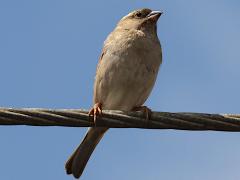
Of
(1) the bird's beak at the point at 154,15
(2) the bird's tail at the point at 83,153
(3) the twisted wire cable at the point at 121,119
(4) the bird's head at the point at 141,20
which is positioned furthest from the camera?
(1) the bird's beak at the point at 154,15

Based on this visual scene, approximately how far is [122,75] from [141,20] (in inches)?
52.2

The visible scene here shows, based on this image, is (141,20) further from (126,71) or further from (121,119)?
(121,119)

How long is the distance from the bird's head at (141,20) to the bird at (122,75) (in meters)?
0.31

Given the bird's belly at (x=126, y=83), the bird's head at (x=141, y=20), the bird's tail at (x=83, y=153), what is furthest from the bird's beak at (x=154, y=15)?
the bird's tail at (x=83, y=153)

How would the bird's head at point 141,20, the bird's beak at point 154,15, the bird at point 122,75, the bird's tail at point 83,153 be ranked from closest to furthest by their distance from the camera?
the bird's tail at point 83,153 < the bird at point 122,75 < the bird's head at point 141,20 < the bird's beak at point 154,15

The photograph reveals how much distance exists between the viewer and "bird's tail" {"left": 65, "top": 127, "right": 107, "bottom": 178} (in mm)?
6914

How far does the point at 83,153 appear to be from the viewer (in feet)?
23.9

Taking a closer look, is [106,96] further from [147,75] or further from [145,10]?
[145,10]

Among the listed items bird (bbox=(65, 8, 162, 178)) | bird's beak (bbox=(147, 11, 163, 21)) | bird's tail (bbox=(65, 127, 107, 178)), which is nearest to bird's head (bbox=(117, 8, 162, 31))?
Result: bird's beak (bbox=(147, 11, 163, 21))

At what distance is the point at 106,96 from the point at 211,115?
2.59 meters

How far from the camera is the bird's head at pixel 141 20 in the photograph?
320 inches

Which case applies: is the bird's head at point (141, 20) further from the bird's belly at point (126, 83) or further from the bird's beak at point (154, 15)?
the bird's belly at point (126, 83)

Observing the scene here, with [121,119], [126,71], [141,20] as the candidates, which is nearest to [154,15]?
[141,20]

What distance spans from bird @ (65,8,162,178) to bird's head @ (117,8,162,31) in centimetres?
31
